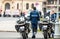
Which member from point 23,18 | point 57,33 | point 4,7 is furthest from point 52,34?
point 4,7

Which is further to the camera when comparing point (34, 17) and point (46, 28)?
point (34, 17)

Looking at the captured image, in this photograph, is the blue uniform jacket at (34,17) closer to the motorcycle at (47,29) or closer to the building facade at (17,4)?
the motorcycle at (47,29)

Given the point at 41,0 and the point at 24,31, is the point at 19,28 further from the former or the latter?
the point at 41,0

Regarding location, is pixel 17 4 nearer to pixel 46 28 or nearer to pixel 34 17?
pixel 34 17

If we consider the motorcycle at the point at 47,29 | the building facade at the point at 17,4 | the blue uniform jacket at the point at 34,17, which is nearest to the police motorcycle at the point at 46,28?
the motorcycle at the point at 47,29

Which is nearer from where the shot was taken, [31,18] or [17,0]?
[31,18]

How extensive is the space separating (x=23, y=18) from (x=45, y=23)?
128cm

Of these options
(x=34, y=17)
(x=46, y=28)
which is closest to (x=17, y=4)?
(x=34, y=17)

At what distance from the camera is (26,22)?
52.7 ft

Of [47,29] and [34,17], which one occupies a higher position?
[34,17]

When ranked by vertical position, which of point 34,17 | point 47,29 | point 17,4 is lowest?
point 47,29

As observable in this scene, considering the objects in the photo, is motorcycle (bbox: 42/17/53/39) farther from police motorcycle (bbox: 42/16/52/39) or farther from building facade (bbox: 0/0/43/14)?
building facade (bbox: 0/0/43/14)

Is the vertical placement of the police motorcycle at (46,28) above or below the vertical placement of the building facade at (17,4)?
below

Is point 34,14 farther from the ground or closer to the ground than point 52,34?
farther from the ground
